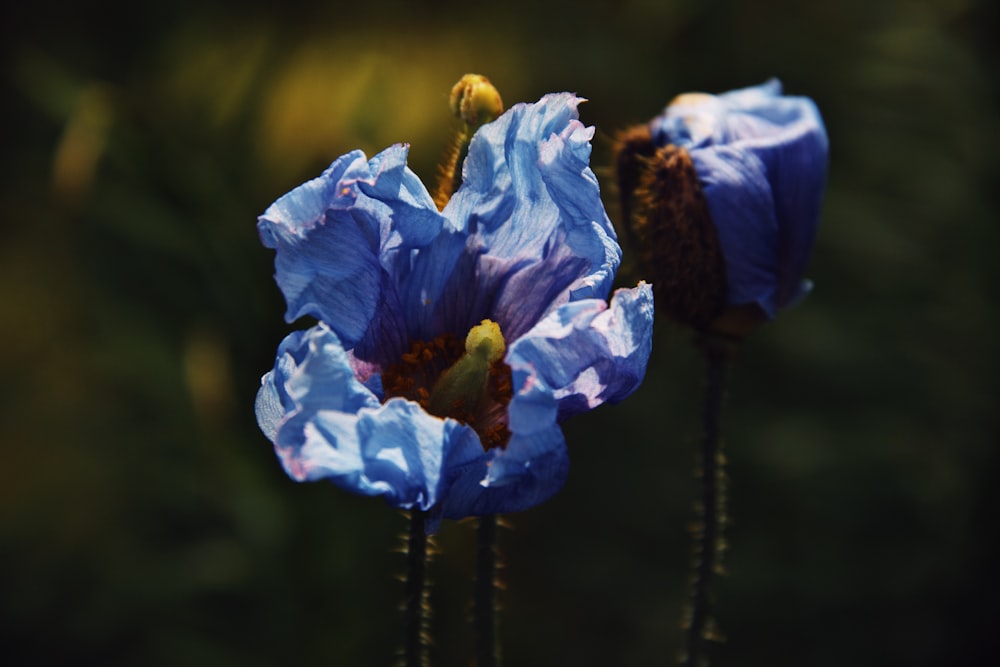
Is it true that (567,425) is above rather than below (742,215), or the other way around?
below

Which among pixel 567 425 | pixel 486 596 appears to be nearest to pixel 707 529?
pixel 486 596

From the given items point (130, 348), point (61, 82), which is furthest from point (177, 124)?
point (130, 348)

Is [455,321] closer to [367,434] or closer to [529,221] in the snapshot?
[529,221]

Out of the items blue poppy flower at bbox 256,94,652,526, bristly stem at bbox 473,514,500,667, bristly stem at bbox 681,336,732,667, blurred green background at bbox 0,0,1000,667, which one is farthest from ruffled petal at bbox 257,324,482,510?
blurred green background at bbox 0,0,1000,667

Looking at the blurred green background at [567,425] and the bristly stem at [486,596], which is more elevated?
the bristly stem at [486,596]

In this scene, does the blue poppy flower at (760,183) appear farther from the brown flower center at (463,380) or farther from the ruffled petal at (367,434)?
the ruffled petal at (367,434)

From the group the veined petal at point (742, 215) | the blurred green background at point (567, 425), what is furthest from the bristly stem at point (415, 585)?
the blurred green background at point (567, 425)

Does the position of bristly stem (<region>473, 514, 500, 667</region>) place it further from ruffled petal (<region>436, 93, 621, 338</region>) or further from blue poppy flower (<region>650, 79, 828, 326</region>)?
blue poppy flower (<region>650, 79, 828, 326</region>)
